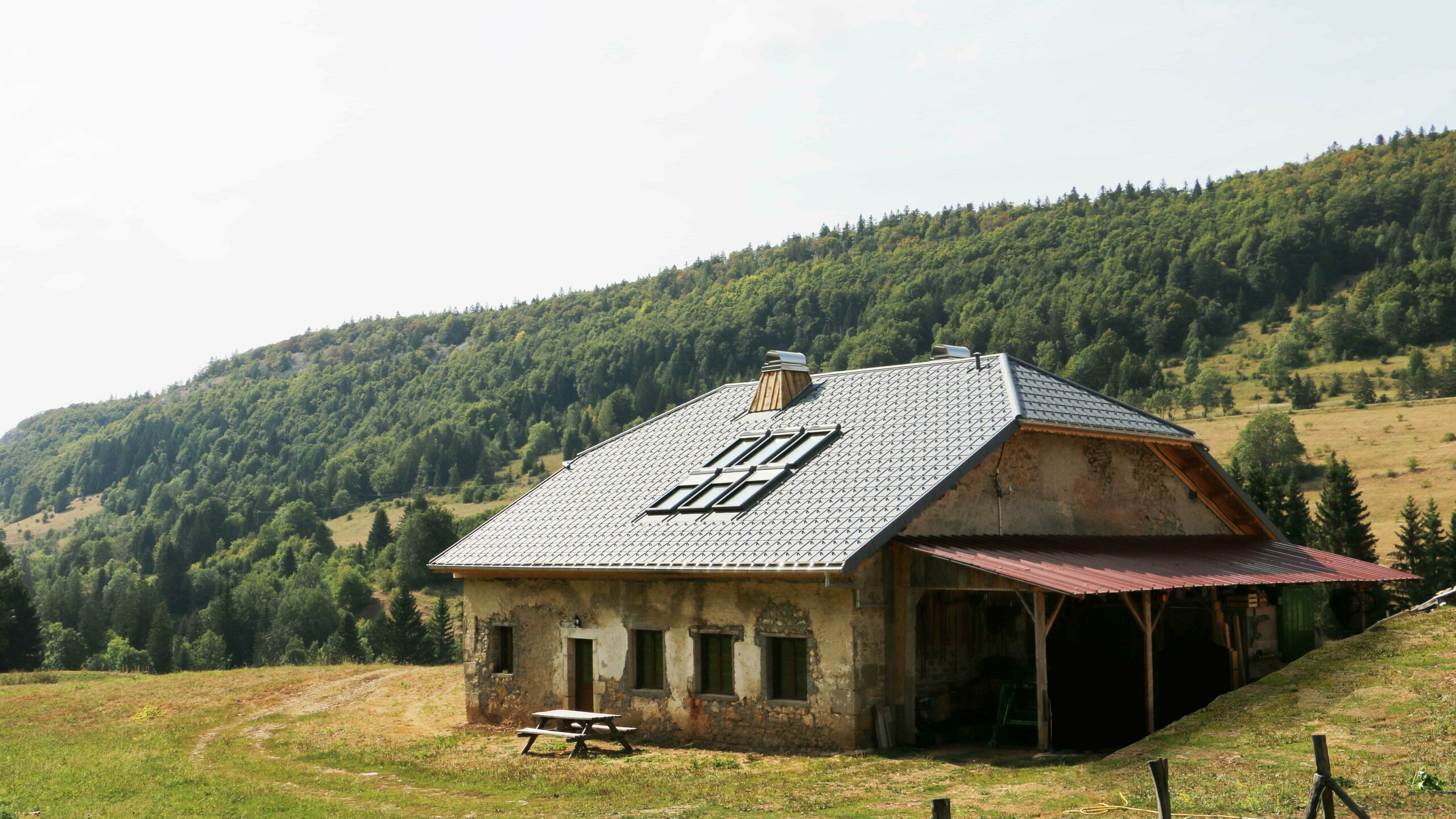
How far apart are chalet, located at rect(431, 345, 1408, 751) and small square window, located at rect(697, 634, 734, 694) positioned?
0.15 feet

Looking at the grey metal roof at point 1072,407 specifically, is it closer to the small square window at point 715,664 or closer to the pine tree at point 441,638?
the small square window at point 715,664

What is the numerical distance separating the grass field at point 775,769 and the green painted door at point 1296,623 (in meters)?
1.18

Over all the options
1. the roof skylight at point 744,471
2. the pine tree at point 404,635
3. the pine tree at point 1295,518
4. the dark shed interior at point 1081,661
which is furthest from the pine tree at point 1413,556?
the pine tree at point 404,635

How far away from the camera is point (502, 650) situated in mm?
22688

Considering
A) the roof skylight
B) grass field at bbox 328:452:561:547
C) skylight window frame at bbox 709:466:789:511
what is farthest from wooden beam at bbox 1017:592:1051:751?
grass field at bbox 328:452:561:547

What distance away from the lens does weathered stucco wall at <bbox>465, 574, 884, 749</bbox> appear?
17297 mm

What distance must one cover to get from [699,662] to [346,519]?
435 feet

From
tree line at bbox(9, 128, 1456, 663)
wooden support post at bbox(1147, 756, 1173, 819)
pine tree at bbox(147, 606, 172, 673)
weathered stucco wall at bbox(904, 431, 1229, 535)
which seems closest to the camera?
wooden support post at bbox(1147, 756, 1173, 819)

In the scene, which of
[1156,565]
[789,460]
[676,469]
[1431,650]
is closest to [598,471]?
[676,469]

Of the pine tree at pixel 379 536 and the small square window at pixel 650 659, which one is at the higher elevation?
the small square window at pixel 650 659

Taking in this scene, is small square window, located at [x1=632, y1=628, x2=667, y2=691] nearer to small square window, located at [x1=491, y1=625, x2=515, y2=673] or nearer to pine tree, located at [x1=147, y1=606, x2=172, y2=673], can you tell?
small square window, located at [x1=491, y1=625, x2=515, y2=673]

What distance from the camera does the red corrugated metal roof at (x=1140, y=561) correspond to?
16.3 m

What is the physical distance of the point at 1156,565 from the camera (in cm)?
1858

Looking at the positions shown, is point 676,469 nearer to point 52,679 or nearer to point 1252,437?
point 52,679
